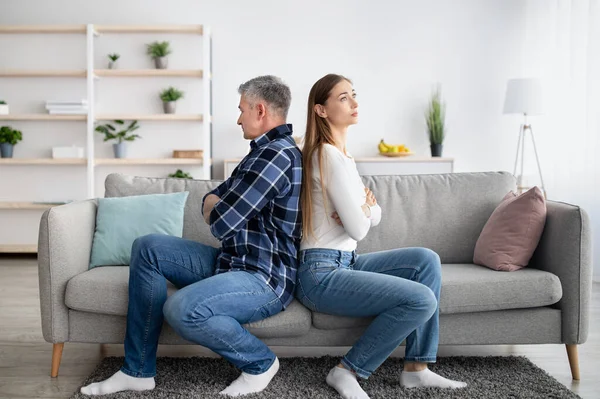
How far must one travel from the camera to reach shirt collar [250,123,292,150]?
7.59 ft

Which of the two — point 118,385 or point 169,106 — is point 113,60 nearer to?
point 169,106

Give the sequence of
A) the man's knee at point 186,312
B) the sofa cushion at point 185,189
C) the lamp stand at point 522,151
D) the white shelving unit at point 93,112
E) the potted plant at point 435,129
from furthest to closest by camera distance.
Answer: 1. the potted plant at point 435,129
2. the white shelving unit at point 93,112
3. the lamp stand at point 522,151
4. the sofa cushion at point 185,189
5. the man's knee at point 186,312

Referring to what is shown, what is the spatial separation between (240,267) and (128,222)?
0.77 m

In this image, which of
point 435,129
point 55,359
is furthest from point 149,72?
point 55,359

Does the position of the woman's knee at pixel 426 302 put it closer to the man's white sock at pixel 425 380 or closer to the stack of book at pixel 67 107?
the man's white sock at pixel 425 380

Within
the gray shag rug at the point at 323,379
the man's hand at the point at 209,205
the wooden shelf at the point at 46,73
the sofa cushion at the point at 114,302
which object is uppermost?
the wooden shelf at the point at 46,73

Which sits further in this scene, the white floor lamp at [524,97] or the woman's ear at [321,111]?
the white floor lamp at [524,97]

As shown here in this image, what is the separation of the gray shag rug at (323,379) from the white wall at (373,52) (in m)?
3.54

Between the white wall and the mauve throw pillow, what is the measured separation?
10.9ft

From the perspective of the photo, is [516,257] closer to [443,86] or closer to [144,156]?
[443,86]

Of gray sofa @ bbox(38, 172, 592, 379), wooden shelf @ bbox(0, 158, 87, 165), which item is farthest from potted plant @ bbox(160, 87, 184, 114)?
gray sofa @ bbox(38, 172, 592, 379)

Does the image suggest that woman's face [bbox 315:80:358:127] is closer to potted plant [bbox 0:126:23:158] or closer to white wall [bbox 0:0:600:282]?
white wall [bbox 0:0:600:282]

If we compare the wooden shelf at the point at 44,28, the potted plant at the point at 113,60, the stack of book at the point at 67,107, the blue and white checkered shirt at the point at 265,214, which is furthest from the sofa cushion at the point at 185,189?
the wooden shelf at the point at 44,28

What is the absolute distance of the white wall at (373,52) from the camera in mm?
6000
